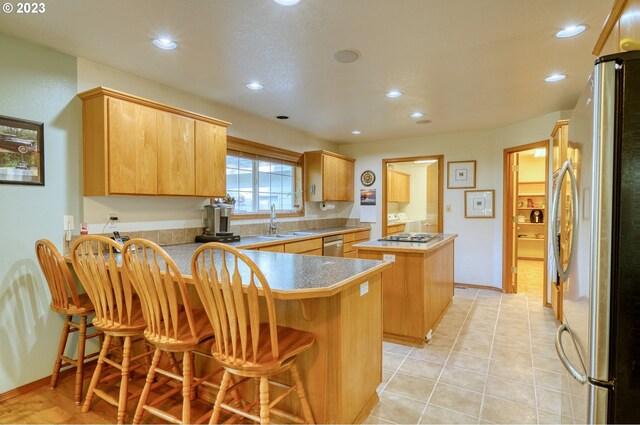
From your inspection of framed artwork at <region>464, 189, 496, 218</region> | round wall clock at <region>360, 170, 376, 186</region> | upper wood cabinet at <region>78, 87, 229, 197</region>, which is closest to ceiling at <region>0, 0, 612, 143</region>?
upper wood cabinet at <region>78, 87, 229, 197</region>

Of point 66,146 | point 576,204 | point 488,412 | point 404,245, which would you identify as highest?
point 66,146

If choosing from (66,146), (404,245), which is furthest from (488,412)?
(66,146)

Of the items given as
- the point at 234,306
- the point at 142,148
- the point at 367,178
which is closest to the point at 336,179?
the point at 367,178

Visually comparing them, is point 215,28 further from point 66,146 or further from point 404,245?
point 404,245

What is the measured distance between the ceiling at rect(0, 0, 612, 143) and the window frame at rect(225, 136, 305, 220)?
49 centimetres

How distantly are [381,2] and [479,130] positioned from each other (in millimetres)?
3758

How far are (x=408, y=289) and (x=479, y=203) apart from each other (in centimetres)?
275

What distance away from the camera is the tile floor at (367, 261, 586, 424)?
195 centimetres

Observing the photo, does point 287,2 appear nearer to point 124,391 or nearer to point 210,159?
point 210,159

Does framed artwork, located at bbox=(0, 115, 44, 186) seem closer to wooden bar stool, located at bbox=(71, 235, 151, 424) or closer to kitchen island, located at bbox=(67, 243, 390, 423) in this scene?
wooden bar stool, located at bbox=(71, 235, 151, 424)

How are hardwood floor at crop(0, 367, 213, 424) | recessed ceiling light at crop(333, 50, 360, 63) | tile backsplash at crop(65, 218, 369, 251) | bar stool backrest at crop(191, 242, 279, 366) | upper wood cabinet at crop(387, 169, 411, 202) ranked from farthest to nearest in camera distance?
1. upper wood cabinet at crop(387, 169, 411, 202)
2. tile backsplash at crop(65, 218, 369, 251)
3. recessed ceiling light at crop(333, 50, 360, 63)
4. hardwood floor at crop(0, 367, 213, 424)
5. bar stool backrest at crop(191, 242, 279, 366)

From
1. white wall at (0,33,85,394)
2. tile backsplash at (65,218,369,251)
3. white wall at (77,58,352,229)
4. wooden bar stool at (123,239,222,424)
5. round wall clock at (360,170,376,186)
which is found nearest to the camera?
wooden bar stool at (123,239,222,424)

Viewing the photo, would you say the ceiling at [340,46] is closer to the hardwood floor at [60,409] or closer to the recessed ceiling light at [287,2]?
the recessed ceiling light at [287,2]

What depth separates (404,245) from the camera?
3109 millimetres
